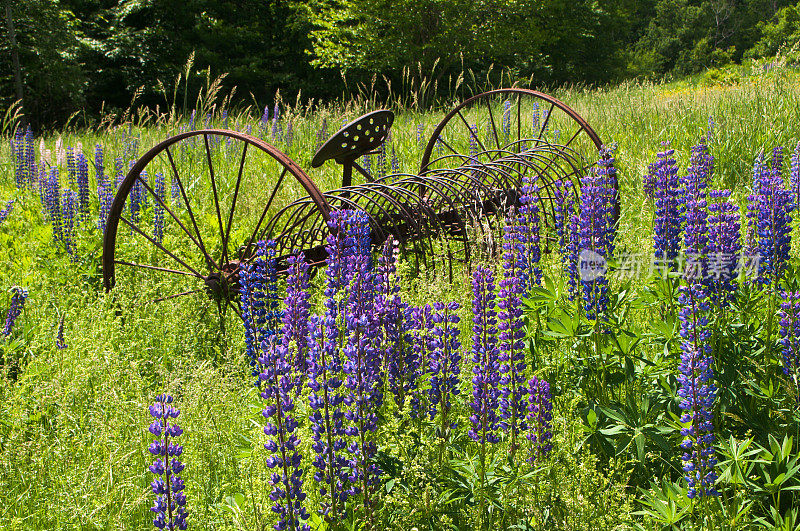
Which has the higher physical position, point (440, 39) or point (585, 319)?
point (440, 39)

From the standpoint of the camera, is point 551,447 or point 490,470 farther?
point 551,447

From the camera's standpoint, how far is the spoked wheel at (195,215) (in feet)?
12.7

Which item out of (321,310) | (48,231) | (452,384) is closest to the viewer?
(452,384)

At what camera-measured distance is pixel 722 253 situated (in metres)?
2.49

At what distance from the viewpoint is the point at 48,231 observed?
5.19m

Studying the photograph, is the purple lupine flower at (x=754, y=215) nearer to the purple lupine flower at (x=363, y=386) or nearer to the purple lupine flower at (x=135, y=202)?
the purple lupine flower at (x=363, y=386)

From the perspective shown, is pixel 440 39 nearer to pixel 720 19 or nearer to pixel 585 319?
pixel 585 319

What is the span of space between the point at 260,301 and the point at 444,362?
51.7 inches

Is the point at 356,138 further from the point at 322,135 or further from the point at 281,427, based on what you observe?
the point at 322,135

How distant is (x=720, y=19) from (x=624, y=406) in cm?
5894

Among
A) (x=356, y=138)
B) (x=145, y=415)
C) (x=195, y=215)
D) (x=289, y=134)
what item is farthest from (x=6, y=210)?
(x=145, y=415)

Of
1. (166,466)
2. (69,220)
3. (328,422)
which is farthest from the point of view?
(69,220)

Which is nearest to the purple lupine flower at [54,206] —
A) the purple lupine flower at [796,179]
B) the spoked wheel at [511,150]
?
the spoked wheel at [511,150]

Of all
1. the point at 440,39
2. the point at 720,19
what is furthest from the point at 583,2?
the point at 720,19
